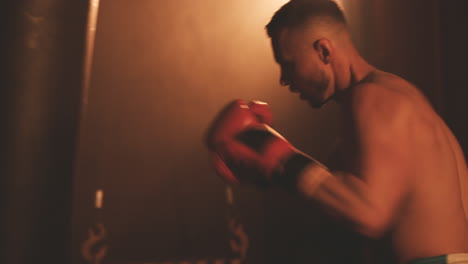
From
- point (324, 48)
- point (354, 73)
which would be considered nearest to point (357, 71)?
point (354, 73)

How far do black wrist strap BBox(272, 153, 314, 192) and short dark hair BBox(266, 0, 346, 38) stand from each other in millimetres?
390

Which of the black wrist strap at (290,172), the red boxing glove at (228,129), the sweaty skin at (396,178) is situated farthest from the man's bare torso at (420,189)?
the red boxing glove at (228,129)

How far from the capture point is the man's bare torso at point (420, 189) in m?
0.96

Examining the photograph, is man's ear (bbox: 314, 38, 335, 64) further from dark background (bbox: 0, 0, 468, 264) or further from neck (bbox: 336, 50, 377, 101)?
dark background (bbox: 0, 0, 468, 264)

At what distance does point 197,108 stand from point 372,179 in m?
1.18

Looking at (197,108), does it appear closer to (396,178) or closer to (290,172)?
(290,172)

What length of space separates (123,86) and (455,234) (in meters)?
1.40

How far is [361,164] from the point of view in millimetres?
915

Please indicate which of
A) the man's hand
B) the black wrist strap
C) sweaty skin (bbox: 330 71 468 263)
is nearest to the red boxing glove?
the man's hand

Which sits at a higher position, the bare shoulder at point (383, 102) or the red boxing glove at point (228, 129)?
the bare shoulder at point (383, 102)

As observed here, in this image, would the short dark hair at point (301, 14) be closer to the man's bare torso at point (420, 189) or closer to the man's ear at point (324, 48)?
the man's ear at point (324, 48)

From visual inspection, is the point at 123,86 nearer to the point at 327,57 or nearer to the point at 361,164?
the point at 327,57

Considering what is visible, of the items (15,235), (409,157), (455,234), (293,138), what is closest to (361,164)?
(409,157)

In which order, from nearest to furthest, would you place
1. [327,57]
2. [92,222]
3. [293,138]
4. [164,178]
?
[327,57]
[92,222]
[164,178]
[293,138]
